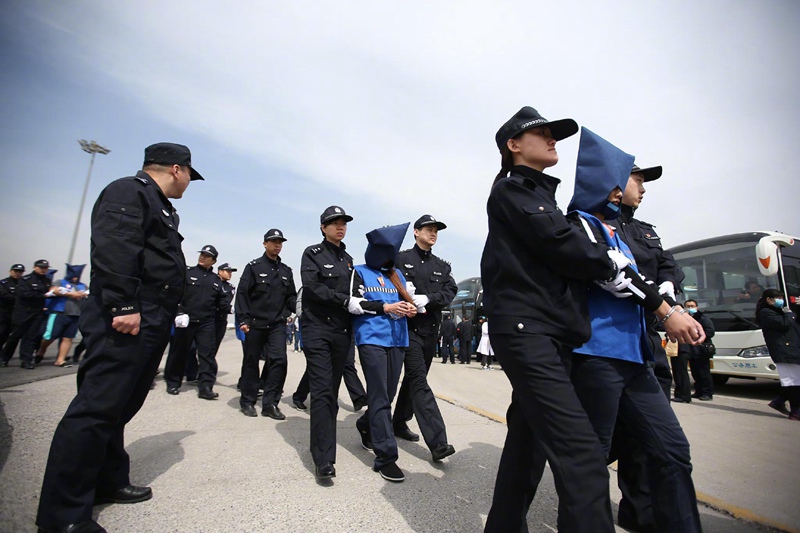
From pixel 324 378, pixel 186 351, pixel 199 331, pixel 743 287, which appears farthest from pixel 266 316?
pixel 743 287

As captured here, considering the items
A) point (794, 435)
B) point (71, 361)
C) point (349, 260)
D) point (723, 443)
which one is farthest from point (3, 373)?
point (794, 435)

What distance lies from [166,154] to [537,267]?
2631 millimetres

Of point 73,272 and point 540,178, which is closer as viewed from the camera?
point 540,178

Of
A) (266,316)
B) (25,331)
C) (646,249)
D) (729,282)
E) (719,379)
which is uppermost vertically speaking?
(729,282)

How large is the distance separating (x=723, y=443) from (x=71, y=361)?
12344 mm

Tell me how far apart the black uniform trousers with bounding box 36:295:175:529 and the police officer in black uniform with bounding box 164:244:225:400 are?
13.6 ft

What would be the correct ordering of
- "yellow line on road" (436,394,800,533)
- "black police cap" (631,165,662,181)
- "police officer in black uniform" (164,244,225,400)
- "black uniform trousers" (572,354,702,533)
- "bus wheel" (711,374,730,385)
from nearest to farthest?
1. "black uniform trousers" (572,354,702,533)
2. "yellow line on road" (436,394,800,533)
3. "black police cap" (631,165,662,181)
4. "police officer in black uniform" (164,244,225,400)
5. "bus wheel" (711,374,730,385)

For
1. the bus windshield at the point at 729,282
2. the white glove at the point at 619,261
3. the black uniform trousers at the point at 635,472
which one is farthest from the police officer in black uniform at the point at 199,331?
the bus windshield at the point at 729,282

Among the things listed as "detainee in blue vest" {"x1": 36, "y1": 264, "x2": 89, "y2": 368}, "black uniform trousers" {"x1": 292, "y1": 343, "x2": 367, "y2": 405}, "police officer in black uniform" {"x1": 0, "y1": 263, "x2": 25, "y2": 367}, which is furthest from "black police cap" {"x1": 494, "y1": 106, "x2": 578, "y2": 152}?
"police officer in black uniform" {"x1": 0, "y1": 263, "x2": 25, "y2": 367}

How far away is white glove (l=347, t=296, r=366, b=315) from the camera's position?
3814 millimetres

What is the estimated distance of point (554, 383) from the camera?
1880 mm

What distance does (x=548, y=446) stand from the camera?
1852 mm

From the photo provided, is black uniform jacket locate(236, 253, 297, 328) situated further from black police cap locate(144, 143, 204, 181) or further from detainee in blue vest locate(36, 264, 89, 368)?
detainee in blue vest locate(36, 264, 89, 368)

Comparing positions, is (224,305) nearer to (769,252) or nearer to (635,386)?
(635,386)
